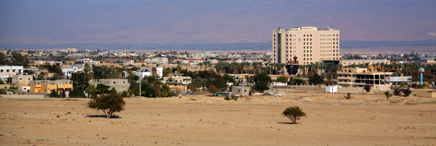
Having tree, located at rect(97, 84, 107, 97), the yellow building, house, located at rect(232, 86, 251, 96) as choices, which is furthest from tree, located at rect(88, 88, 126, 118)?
house, located at rect(232, 86, 251, 96)

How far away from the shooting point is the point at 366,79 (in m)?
72.3

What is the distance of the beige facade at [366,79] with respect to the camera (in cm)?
7038

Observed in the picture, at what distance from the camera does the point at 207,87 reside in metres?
67.5

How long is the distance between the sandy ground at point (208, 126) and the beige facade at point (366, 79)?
1125 inches

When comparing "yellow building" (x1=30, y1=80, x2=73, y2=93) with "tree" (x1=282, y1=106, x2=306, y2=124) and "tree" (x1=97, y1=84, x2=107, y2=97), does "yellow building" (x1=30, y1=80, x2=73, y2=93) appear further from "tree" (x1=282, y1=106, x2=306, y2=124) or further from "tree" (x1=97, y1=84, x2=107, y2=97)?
"tree" (x1=282, y1=106, x2=306, y2=124)

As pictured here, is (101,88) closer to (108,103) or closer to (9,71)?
(108,103)

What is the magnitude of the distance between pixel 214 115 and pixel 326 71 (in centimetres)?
7546

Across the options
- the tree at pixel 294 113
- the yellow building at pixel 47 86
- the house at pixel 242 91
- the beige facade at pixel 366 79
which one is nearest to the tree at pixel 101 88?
the yellow building at pixel 47 86

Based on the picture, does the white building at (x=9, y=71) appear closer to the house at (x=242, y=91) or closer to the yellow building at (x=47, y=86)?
the yellow building at (x=47, y=86)

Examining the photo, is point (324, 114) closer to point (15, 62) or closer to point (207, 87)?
point (207, 87)

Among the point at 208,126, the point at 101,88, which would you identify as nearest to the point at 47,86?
the point at 101,88

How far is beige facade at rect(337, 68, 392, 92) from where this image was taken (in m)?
70.4

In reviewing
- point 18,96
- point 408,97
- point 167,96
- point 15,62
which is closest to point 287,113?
point 167,96

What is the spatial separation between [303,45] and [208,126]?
110468 mm
